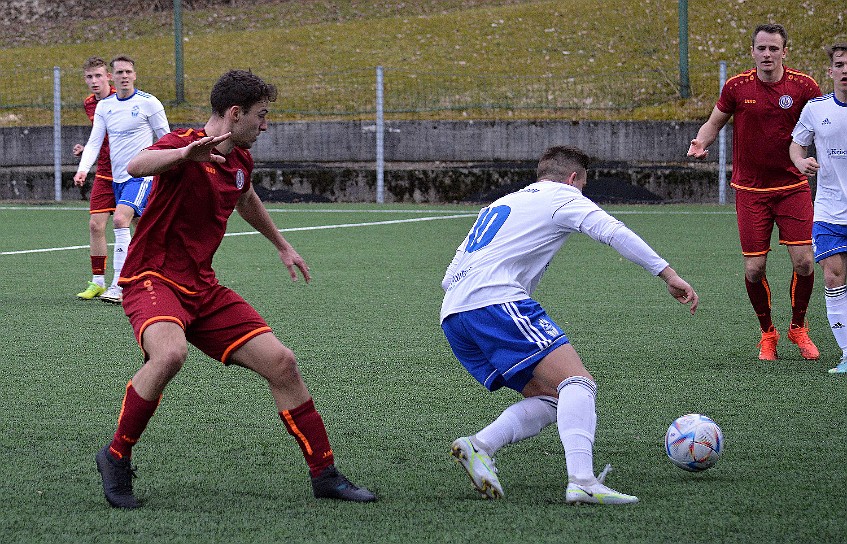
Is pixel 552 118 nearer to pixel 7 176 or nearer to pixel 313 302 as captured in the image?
pixel 7 176

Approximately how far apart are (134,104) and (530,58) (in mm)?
15180

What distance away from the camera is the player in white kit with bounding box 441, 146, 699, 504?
162 inches

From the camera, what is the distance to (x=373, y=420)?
5363mm

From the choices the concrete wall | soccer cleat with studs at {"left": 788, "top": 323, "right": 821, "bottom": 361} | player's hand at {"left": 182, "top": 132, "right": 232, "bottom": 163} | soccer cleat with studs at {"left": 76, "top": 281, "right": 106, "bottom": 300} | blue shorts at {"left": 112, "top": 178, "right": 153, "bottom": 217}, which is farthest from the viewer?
the concrete wall

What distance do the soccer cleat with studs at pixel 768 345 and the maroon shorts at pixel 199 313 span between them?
371 cm

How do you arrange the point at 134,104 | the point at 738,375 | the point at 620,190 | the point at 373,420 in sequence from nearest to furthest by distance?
the point at 373,420
the point at 738,375
the point at 134,104
the point at 620,190

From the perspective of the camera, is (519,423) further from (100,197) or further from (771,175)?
(100,197)

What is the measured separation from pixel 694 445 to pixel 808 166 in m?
2.61

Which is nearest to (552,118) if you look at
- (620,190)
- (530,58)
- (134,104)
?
(620,190)

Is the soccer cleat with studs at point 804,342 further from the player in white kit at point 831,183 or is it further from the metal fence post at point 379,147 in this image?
the metal fence post at point 379,147

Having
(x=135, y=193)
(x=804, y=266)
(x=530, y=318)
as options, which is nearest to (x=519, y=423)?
(x=530, y=318)

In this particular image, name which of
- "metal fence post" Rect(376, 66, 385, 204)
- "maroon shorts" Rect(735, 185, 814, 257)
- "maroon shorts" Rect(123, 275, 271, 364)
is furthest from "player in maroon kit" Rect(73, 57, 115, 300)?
"metal fence post" Rect(376, 66, 385, 204)

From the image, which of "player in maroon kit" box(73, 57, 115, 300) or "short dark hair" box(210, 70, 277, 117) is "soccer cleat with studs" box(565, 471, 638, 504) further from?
"player in maroon kit" box(73, 57, 115, 300)

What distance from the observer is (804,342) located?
7.07 metres
